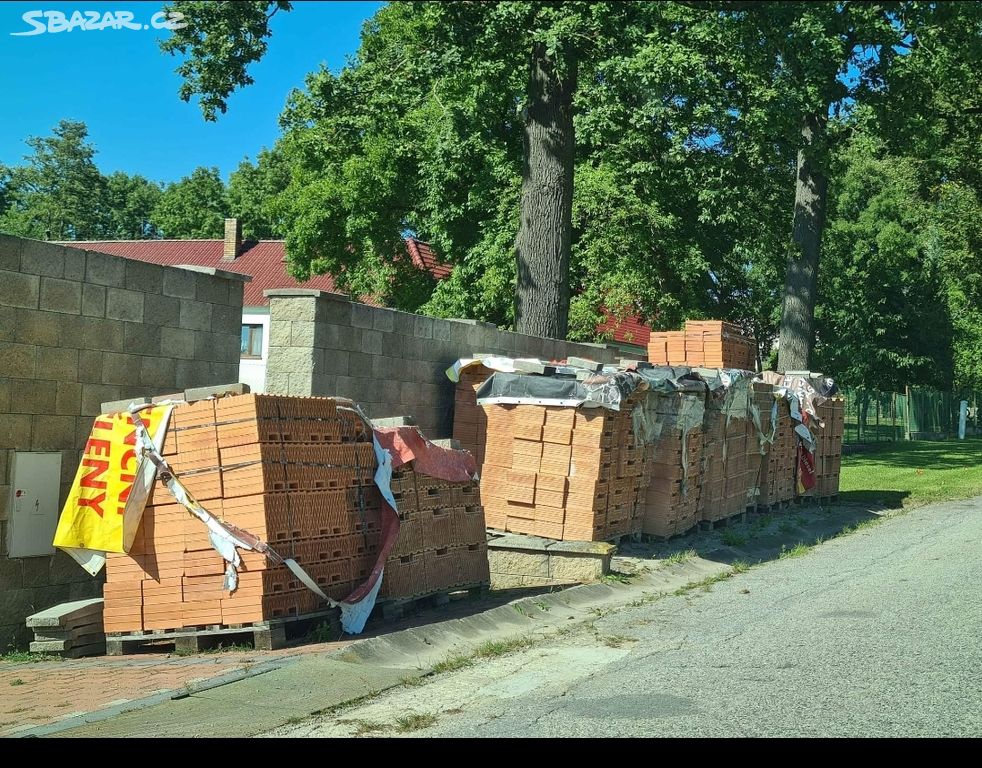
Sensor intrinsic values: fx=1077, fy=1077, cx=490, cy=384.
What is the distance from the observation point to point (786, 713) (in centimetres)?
602

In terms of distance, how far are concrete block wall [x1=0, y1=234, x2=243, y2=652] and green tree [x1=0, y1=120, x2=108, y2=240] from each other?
73256mm

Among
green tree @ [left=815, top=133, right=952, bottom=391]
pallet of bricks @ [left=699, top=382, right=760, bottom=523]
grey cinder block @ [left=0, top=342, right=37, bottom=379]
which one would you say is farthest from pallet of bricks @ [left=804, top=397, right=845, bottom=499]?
green tree @ [left=815, top=133, right=952, bottom=391]

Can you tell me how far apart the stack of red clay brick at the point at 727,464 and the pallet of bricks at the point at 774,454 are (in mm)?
350

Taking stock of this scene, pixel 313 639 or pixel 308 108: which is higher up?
pixel 308 108

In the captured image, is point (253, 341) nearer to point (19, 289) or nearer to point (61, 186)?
point (19, 289)

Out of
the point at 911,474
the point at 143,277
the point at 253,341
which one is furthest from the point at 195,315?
the point at 253,341

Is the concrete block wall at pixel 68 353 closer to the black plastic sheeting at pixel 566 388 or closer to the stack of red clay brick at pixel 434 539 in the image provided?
the stack of red clay brick at pixel 434 539

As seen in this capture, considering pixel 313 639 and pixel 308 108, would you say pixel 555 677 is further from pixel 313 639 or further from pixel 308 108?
pixel 308 108

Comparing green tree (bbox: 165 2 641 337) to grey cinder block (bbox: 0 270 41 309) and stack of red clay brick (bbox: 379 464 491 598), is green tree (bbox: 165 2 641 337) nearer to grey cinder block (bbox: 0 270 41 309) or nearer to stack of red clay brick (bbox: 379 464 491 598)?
stack of red clay brick (bbox: 379 464 491 598)

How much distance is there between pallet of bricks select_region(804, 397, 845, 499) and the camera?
1984cm

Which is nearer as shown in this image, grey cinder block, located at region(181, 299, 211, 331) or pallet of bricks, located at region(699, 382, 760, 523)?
grey cinder block, located at region(181, 299, 211, 331)

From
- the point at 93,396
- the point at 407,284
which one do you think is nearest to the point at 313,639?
the point at 93,396

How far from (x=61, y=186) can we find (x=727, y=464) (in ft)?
247

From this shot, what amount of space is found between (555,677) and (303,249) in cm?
2841
